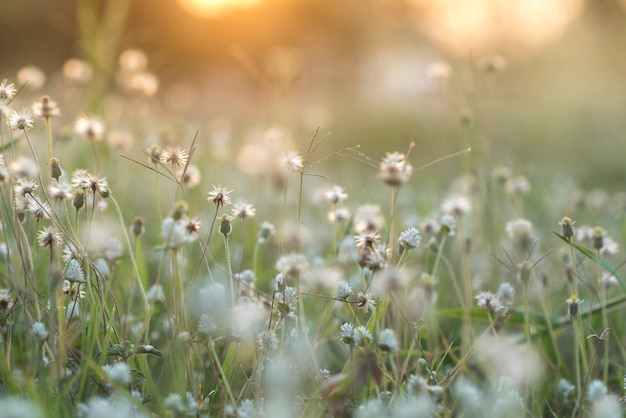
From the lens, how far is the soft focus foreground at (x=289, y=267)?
118 centimetres

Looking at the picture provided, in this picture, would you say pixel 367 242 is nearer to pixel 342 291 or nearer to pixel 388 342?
pixel 342 291

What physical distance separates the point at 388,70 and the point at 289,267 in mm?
9163

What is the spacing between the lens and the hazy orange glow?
9016 mm

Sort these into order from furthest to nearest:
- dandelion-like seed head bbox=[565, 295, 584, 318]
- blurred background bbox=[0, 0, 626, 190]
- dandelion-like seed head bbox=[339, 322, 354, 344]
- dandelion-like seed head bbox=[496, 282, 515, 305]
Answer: blurred background bbox=[0, 0, 626, 190], dandelion-like seed head bbox=[496, 282, 515, 305], dandelion-like seed head bbox=[565, 295, 584, 318], dandelion-like seed head bbox=[339, 322, 354, 344]

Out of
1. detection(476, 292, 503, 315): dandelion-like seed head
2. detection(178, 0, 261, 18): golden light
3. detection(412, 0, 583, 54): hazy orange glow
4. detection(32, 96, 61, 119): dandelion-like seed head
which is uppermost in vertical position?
detection(412, 0, 583, 54): hazy orange glow

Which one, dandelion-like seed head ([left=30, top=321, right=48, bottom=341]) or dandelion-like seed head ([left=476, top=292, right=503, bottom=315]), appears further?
dandelion-like seed head ([left=476, top=292, right=503, bottom=315])

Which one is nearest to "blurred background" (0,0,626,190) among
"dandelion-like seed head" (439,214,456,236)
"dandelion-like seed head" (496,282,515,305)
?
"dandelion-like seed head" (439,214,456,236)

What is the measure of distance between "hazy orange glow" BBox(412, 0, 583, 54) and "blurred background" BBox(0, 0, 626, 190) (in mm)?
26

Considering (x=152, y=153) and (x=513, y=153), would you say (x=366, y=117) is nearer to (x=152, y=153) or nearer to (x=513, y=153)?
(x=513, y=153)

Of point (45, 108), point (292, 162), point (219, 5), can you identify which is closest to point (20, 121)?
point (45, 108)

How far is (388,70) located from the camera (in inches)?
394

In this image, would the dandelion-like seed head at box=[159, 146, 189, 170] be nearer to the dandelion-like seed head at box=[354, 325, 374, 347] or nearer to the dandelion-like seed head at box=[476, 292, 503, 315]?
the dandelion-like seed head at box=[354, 325, 374, 347]

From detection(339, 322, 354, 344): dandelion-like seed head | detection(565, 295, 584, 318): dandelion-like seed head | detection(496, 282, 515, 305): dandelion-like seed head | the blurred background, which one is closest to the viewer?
detection(339, 322, 354, 344): dandelion-like seed head

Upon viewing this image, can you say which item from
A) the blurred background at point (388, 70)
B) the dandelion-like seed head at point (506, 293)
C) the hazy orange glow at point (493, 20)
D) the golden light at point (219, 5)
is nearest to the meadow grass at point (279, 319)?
the dandelion-like seed head at point (506, 293)
